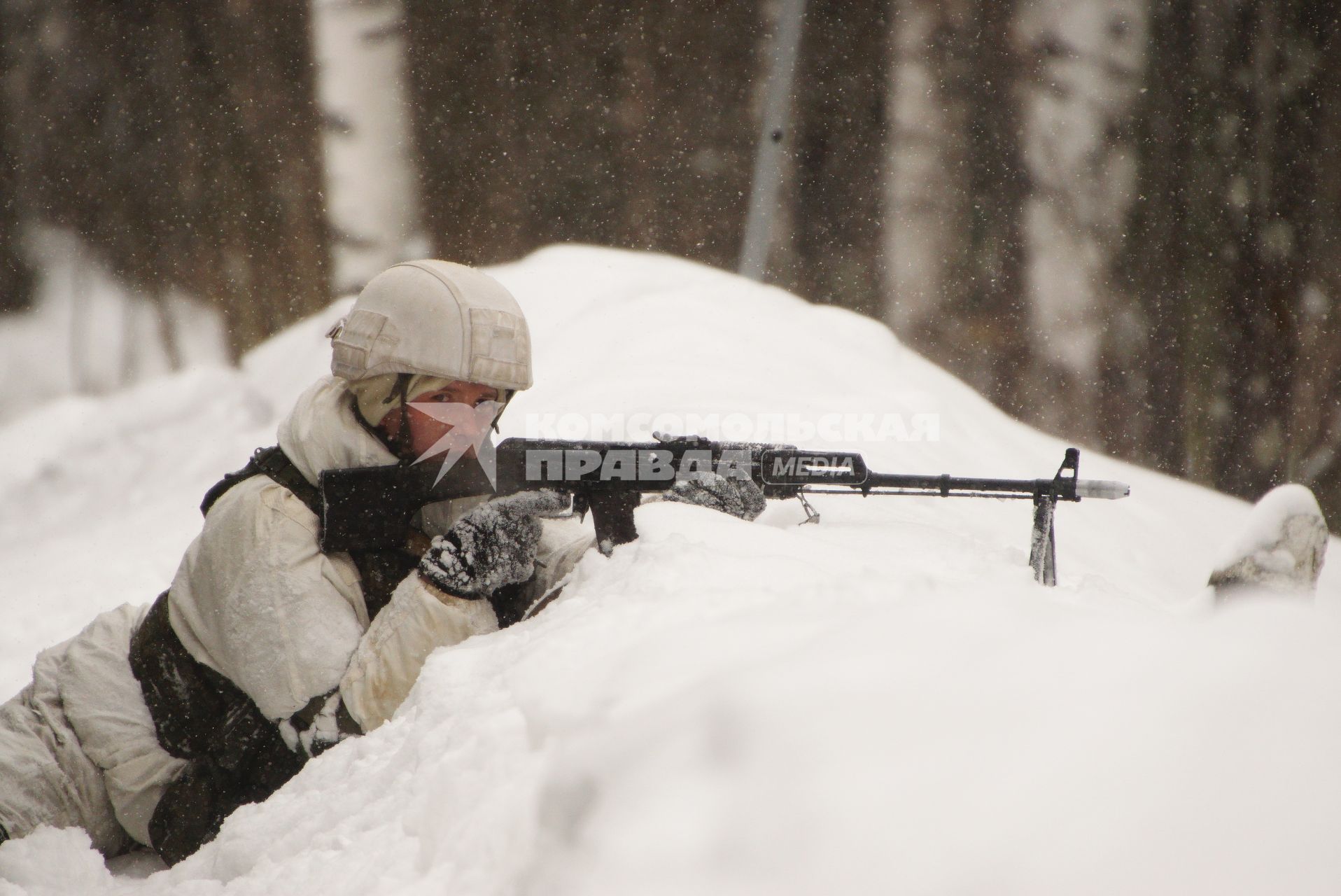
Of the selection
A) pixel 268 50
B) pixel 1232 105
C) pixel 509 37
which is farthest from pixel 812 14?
pixel 268 50

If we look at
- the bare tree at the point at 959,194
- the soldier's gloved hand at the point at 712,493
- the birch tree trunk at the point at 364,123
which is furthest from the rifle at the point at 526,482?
the bare tree at the point at 959,194

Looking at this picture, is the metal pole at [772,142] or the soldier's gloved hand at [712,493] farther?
the metal pole at [772,142]

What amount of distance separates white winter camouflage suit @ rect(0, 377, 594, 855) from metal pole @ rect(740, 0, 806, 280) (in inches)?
185

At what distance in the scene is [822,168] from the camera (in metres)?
6.58

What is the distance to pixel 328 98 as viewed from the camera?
19.9 feet

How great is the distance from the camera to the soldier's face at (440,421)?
2.03 m

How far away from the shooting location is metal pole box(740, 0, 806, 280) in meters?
6.45

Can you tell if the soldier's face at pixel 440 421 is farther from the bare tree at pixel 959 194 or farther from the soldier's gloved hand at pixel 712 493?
the bare tree at pixel 959 194

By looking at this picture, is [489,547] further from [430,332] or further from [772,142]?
[772,142]

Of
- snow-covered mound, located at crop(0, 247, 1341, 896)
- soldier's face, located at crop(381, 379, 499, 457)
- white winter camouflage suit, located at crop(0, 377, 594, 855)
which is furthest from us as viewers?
soldier's face, located at crop(381, 379, 499, 457)

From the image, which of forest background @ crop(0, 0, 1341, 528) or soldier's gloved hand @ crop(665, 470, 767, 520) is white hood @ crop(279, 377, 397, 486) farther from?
forest background @ crop(0, 0, 1341, 528)

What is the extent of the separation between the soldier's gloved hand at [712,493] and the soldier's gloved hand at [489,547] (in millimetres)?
351

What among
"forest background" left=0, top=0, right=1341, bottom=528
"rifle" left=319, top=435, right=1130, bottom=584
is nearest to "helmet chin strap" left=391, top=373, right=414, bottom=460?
"rifle" left=319, top=435, right=1130, bottom=584

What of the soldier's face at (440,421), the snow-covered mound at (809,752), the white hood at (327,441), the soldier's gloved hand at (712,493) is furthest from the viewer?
the soldier's gloved hand at (712,493)
